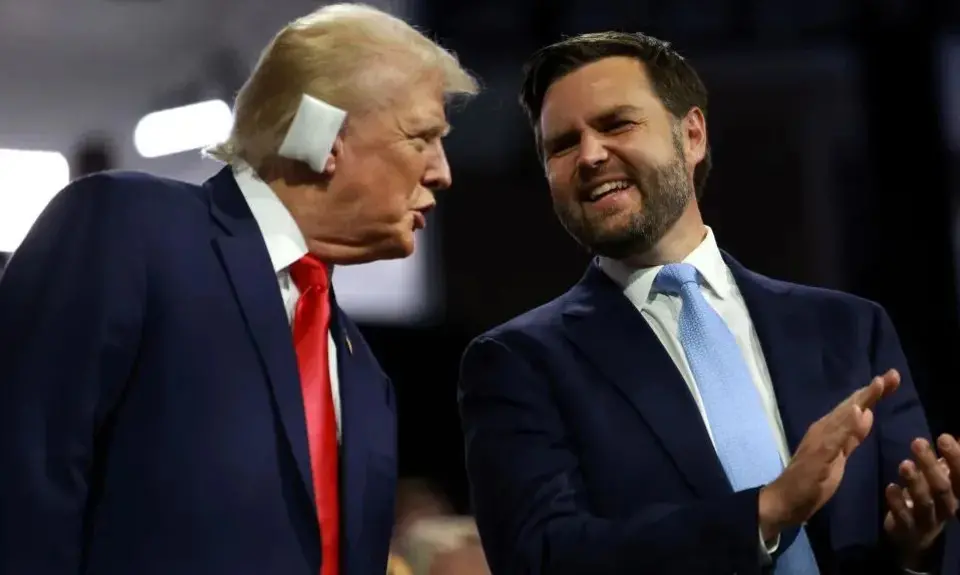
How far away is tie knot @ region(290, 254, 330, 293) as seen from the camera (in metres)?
1.13

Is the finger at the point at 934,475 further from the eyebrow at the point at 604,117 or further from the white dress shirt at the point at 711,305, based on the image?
the eyebrow at the point at 604,117

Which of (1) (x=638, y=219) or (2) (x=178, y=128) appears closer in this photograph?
(1) (x=638, y=219)

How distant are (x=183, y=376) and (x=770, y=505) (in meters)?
0.56

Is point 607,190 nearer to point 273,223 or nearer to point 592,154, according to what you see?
point 592,154

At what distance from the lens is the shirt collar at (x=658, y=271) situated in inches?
52.2

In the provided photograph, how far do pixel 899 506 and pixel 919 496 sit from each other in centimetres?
3

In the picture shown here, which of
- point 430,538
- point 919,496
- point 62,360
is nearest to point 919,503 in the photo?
point 919,496

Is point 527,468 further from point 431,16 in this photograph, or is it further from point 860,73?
point 860,73

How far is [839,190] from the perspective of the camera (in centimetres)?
234

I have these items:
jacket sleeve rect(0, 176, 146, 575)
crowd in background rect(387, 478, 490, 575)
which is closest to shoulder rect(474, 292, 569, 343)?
jacket sleeve rect(0, 176, 146, 575)

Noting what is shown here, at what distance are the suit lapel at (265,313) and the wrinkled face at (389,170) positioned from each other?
12cm

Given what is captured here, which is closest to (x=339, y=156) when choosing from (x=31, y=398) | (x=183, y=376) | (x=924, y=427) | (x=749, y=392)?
(x=183, y=376)

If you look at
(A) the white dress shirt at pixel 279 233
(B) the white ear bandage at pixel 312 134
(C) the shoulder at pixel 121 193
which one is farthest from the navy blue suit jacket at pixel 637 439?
(C) the shoulder at pixel 121 193

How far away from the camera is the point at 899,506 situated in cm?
114
